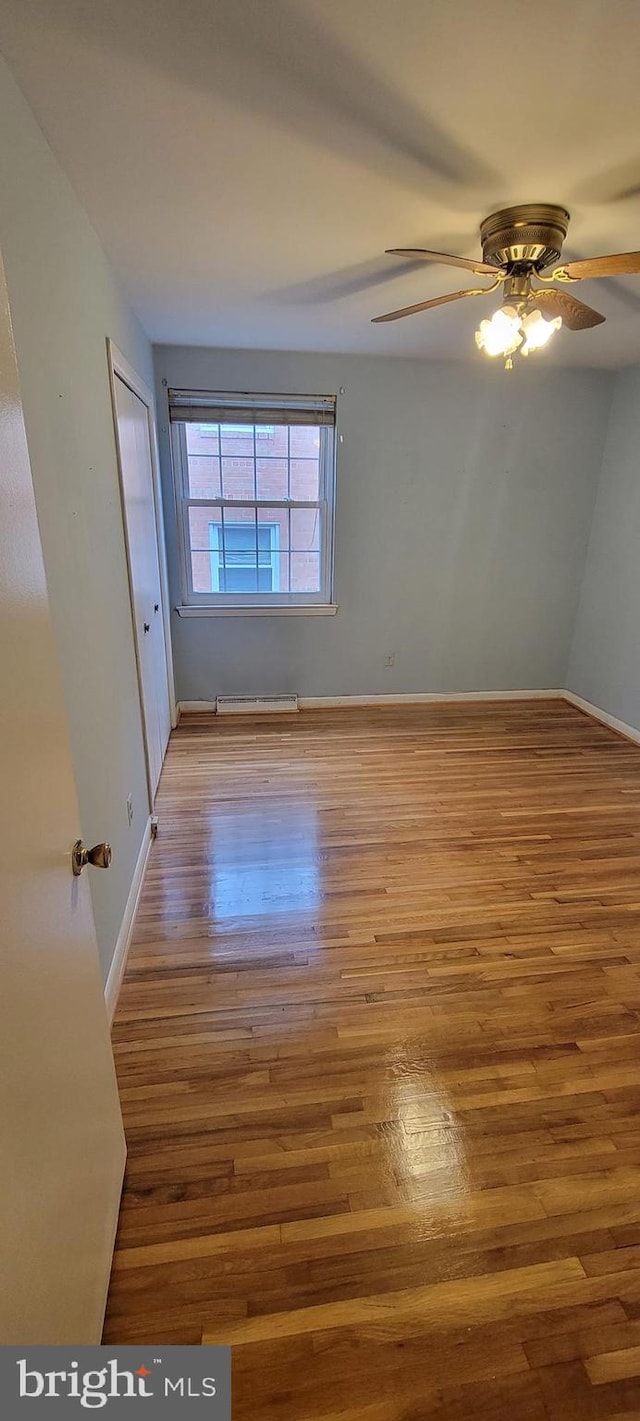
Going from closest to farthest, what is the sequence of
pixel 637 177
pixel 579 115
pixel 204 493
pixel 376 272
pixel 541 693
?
pixel 579 115
pixel 637 177
pixel 376 272
pixel 204 493
pixel 541 693

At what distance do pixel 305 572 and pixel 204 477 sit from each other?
37.5 inches

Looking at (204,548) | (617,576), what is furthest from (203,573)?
(617,576)

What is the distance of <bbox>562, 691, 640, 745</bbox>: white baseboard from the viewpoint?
3994 mm

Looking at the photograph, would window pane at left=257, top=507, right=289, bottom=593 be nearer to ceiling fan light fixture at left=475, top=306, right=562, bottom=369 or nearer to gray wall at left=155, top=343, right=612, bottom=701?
gray wall at left=155, top=343, right=612, bottom=701

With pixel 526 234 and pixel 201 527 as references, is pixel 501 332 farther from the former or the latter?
pixel 201 527

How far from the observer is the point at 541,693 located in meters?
4.84

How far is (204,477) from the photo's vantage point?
387 centimetres


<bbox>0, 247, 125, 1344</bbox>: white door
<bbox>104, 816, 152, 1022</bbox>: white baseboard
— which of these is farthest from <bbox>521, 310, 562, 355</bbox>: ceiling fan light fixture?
<bbox>104, 816, 152, 1022</bbox>: white baseboard

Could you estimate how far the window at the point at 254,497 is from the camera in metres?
3.74

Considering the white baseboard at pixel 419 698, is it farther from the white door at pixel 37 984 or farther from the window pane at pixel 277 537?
the white door at pixel 37 984

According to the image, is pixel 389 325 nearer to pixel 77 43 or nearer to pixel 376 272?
pixel 376 272

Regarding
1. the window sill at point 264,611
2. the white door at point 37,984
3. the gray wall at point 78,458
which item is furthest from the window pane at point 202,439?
the white door at point 37,984

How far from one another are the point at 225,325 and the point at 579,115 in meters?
2.18

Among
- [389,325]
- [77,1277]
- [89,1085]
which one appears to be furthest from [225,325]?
[77,1277]
